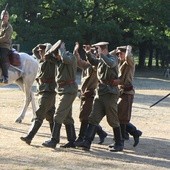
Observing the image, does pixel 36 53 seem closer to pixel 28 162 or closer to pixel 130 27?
pixel 28 162

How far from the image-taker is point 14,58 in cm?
1328

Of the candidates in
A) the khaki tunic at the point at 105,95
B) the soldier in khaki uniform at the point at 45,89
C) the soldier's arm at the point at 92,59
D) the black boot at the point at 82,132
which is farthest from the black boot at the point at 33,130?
the soldier's arm at the point at 92,59

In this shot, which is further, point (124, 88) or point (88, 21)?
point (88, 21)

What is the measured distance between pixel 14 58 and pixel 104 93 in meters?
4.61

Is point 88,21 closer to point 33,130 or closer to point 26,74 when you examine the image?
point 26,74

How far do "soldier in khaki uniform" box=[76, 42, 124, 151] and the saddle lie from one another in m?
4.10

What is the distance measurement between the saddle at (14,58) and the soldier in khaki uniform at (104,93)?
4.10 meters

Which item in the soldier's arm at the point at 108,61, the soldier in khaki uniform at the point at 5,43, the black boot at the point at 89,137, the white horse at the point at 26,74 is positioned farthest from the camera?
the white horse at the point at 26,74

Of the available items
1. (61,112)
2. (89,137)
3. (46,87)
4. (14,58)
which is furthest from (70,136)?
(14,58)

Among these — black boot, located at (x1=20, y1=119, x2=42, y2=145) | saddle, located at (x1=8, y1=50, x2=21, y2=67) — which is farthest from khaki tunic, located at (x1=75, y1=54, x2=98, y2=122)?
saddle, located at (x1=8, y1=50, x2=21, y2=67)

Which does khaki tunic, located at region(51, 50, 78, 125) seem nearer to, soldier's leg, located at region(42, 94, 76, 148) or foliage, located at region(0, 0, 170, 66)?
soldier's leg, located at region(42, 94, 76, 148)

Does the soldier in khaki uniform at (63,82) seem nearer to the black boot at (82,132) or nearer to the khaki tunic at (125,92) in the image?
the black boot at (82,132)

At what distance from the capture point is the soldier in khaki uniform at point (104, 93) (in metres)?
9.29

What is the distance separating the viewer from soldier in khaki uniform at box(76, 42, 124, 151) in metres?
9.29
